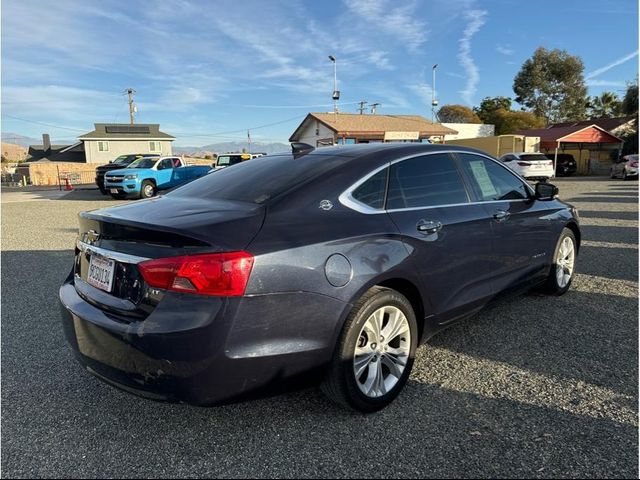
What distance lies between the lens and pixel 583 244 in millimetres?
7586

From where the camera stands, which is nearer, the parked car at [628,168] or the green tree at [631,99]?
the parked car at [628,168]

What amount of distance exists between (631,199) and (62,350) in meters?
17.1

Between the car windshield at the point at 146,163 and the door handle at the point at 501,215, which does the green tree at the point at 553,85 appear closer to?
the car windshield at the point at 146,163

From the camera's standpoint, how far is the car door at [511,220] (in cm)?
365

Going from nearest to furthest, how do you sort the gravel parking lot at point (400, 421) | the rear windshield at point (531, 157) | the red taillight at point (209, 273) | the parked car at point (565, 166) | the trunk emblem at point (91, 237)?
1. the red taillight at point (209, 273)
2. the gravel parking lot at point (400, 421)
3. the trunk emblem at point (91, 237)
4. the rear windshield at point (531, 157)
5. the parked car at point (565, 166)

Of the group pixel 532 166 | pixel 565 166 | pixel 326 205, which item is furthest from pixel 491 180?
pixel 565 166

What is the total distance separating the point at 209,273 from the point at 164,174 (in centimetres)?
1827

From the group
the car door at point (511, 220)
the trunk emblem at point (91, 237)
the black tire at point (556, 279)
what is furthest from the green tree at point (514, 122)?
the trunk emblem at point (91, 237)

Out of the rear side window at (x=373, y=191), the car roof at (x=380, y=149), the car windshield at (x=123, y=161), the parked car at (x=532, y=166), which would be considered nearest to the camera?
the rear side window at (x=373, y=191)

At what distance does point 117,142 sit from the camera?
51.1 meters

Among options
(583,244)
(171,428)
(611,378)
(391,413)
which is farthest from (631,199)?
(171,428)

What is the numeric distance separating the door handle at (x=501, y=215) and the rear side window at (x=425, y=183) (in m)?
0.34

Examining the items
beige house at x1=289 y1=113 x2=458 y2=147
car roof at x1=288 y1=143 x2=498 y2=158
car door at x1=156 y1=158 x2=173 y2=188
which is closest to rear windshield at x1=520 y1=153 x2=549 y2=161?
beige house at x1=289 y1=113 x2=458 y2=147

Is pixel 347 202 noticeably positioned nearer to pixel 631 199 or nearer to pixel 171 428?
pixel 171 428
